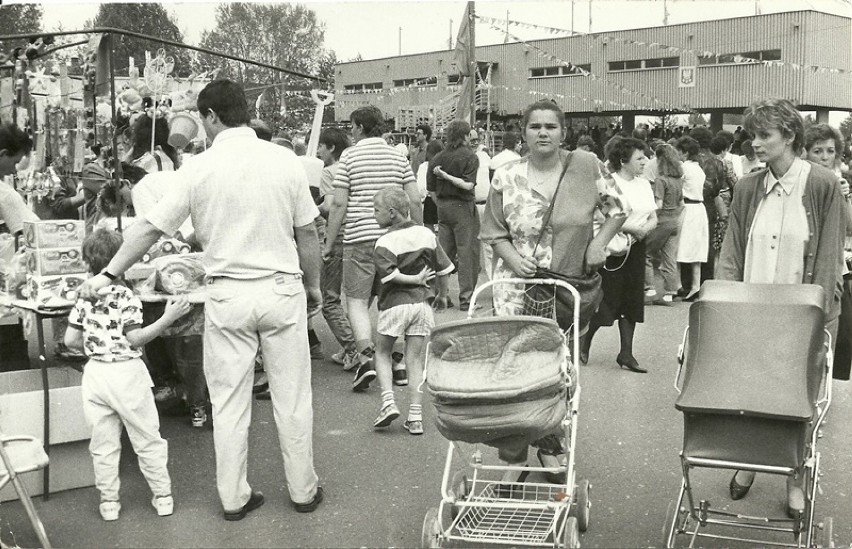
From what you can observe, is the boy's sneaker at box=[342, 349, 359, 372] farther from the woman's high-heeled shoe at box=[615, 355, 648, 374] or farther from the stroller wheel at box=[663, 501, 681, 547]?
the stroller wheel at box=[663, 501, 681, 547]

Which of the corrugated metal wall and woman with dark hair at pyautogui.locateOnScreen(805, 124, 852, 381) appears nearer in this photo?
woman with dark hair at pyautogui.locateOnScreen(805, 124, 852, 381)

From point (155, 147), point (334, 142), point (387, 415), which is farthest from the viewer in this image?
point (334, 142)

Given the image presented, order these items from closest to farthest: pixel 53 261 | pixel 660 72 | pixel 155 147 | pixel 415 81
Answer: pixel 53 261
pixel 155 147
pixel 660 72
pixel 415 81

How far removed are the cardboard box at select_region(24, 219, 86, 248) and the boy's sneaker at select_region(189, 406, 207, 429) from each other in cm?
136

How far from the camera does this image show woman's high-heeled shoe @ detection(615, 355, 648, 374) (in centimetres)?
770

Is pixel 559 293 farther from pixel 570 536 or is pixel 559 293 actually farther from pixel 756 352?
pixel 570 536

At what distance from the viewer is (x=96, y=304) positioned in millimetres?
4605

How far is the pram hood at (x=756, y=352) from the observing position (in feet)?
12.3

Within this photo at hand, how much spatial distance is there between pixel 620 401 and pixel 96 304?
3.78 meters

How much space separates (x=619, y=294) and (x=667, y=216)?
3182mm

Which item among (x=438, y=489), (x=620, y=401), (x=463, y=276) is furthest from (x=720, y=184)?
(x=438, y=489)

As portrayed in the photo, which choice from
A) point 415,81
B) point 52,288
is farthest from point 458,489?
point 415,81

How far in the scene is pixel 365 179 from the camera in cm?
711

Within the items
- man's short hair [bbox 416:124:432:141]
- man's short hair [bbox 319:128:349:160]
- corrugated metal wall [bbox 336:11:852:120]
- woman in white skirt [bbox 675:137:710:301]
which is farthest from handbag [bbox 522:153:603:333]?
corrugated metal wall [bbox 336:11:852:120]
